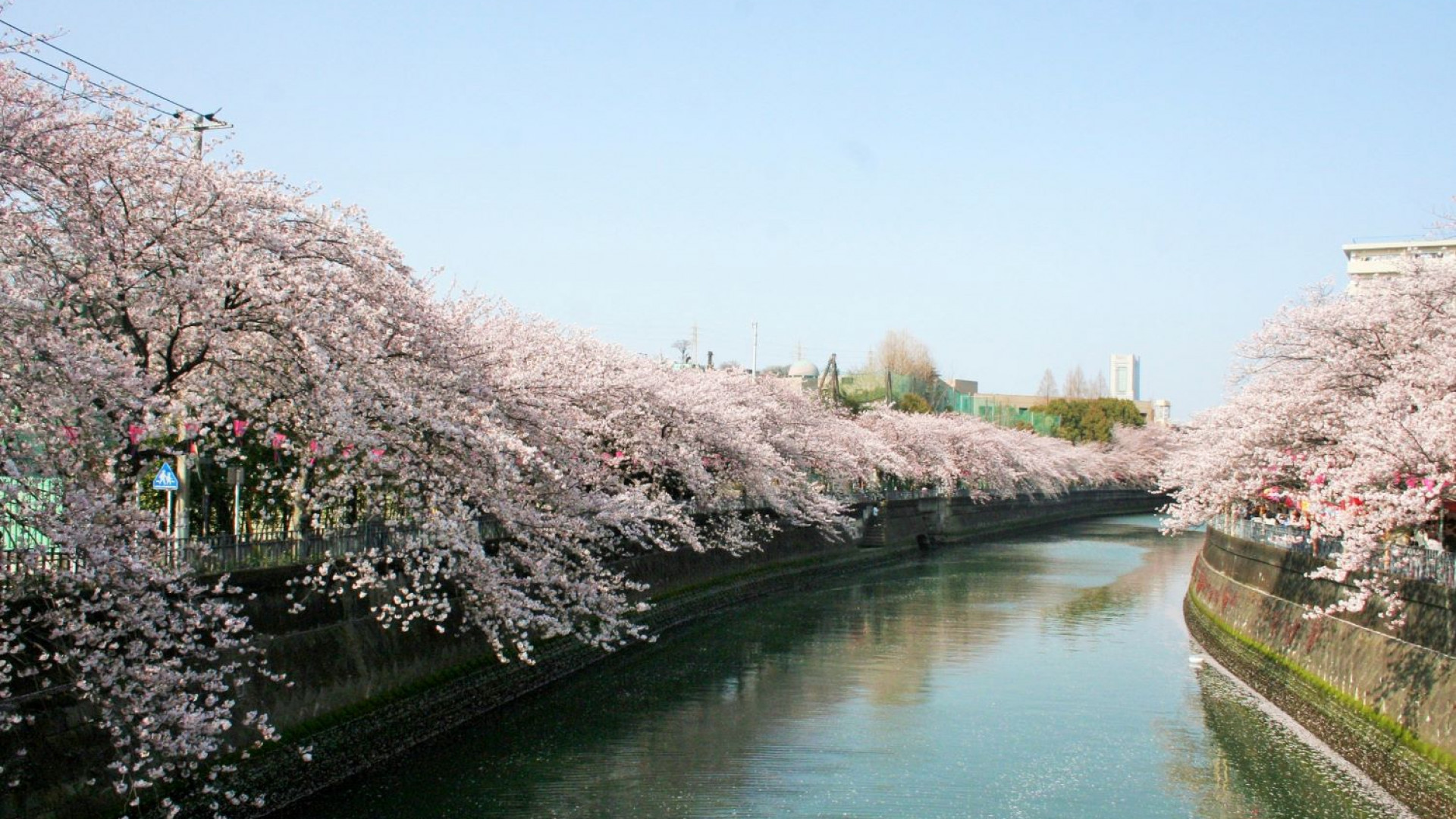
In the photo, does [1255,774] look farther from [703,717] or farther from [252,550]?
[252,550]

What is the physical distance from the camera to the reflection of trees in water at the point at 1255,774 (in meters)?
15.9

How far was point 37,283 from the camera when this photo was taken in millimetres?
10984

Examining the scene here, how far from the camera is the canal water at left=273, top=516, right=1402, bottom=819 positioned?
15742 millimetres

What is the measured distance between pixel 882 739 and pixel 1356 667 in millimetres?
7091

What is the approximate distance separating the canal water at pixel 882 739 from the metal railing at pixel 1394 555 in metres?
2.90

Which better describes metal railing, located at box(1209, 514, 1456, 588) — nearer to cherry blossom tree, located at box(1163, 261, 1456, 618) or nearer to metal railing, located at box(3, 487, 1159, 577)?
cherry blossom tree, located at box(1163, 261, 1456, 618)

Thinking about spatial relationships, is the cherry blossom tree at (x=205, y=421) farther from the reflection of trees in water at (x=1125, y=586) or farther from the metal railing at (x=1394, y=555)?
the reflection of trees in water at (x=1125, y=586)

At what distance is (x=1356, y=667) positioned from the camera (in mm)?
18438

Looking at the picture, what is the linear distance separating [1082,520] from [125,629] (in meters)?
82.7

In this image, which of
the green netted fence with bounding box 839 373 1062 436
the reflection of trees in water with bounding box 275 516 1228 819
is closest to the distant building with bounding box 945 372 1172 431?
the green netted fence with bounding box 839 373 1062 436

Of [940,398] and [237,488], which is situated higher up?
[940,398]

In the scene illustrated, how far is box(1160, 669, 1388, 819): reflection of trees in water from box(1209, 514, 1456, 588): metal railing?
115 inches

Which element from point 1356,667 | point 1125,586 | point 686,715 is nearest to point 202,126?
point 686,715

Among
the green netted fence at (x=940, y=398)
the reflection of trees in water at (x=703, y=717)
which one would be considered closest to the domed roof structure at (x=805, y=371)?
the green netted fence at (x=940, y=398)
